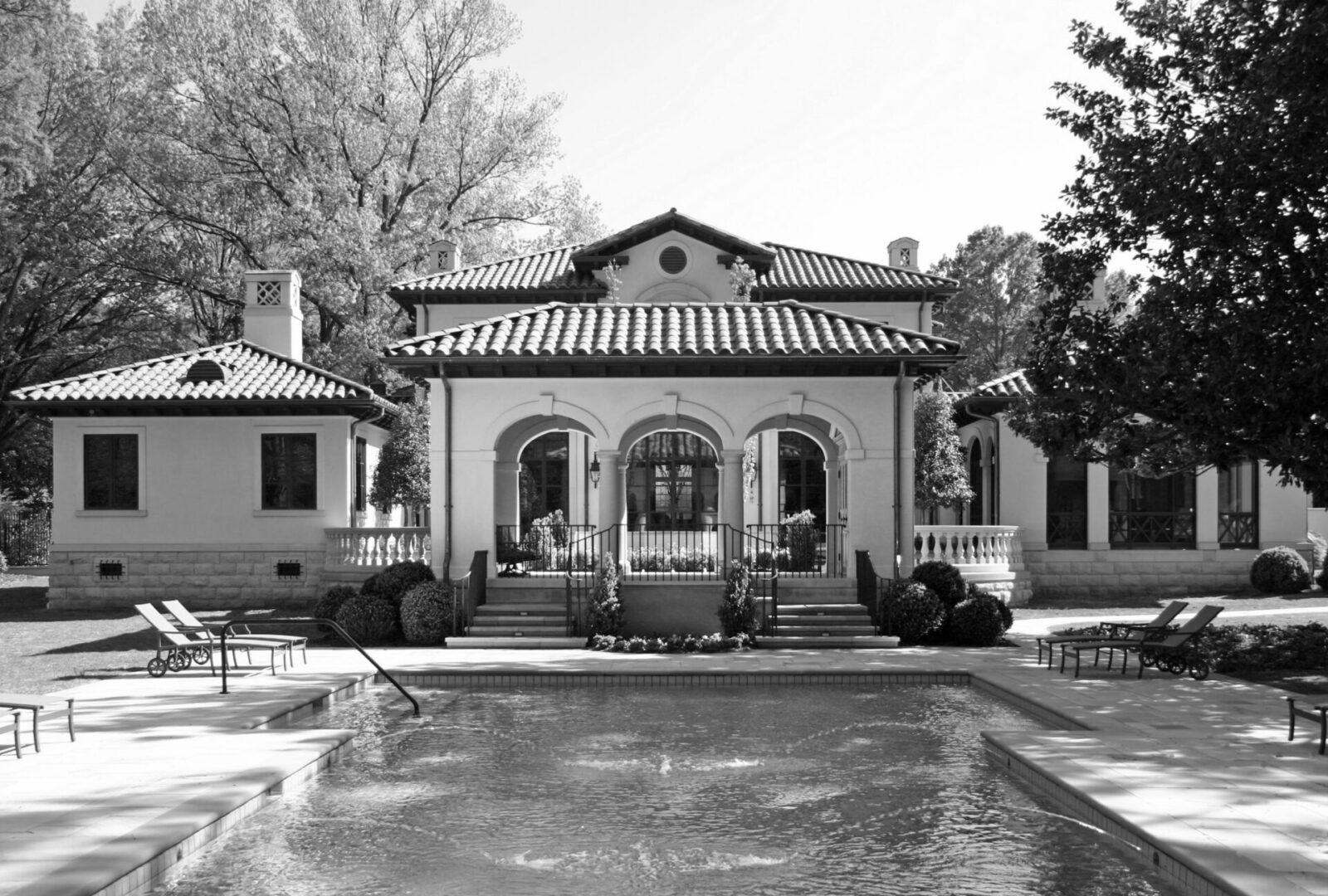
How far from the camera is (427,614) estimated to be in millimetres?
18828

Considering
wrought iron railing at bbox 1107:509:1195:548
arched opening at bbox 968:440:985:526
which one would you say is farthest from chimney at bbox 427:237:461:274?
wrought iron railing at bbox 1107:509:1195:548

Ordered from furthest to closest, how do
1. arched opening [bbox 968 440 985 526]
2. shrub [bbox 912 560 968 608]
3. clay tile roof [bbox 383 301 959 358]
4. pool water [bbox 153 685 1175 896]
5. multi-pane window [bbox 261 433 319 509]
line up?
arched opening [bbox 968 440 985 526] < multi-pane window [bbox 261 433 319 509] < clay tile roof [bbox 383 301 959 358] < shrub [bbox 912 560 968 608] < pool water [bbox 153 685 1175 896]

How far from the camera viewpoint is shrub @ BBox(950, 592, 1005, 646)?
1864 cm

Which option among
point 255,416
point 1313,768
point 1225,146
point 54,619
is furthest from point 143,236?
point 1313,768

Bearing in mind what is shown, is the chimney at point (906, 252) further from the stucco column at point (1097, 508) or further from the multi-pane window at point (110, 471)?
the multi-pane window at point (110, 471)

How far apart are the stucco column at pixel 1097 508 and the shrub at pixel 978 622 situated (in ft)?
29.5

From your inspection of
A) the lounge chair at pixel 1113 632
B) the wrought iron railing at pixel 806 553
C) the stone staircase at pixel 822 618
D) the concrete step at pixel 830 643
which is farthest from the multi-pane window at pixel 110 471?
the lounge chair at pixel 1113 632

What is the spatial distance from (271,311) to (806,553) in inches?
553

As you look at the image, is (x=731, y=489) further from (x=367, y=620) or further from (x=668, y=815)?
(x=668, y=815)

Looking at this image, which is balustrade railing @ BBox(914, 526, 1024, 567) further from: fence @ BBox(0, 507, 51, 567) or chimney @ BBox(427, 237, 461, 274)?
fence @ BBox(0, 507, 51, 567)

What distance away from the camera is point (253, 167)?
3419 centimetres

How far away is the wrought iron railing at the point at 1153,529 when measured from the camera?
27.0 metres

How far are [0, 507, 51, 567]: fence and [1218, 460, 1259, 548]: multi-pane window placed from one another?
35.0 metres

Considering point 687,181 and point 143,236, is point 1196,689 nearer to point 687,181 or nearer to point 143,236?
point 687,181
